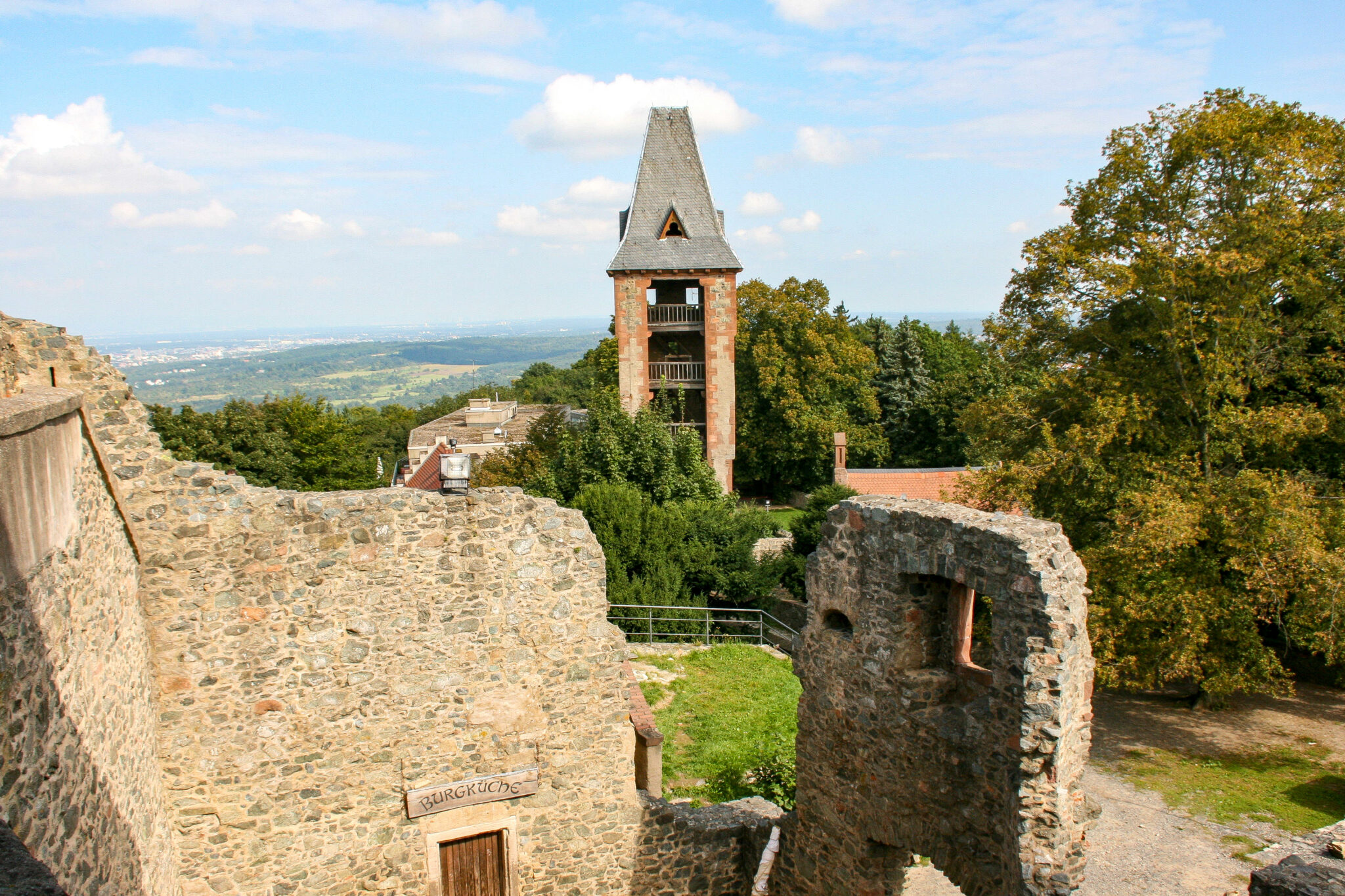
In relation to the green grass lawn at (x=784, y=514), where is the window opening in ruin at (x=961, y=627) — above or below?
above

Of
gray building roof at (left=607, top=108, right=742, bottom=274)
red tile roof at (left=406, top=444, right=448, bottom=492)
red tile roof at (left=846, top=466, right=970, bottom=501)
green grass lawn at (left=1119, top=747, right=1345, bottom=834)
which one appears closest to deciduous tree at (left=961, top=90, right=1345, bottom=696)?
green grass lawn at (left=1119, top=747, right=1345, bottom=834)

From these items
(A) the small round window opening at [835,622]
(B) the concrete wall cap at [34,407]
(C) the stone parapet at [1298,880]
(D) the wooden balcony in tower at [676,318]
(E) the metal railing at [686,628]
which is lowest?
(E) the metal railing at [686,628]

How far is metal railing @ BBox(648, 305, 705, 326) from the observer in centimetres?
2884

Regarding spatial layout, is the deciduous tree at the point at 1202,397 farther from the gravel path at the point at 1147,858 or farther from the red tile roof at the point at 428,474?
the red tile roof at the point at 428,474

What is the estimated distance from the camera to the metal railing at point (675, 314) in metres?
28.8

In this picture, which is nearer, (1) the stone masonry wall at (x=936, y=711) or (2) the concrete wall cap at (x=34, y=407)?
(2) the concrete wall cap at (x=34, y=407)

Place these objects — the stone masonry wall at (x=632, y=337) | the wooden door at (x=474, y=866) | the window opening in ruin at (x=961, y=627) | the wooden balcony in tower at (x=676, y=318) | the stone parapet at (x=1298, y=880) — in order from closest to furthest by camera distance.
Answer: the stone parapet at (x=1298, y=880)
the window opening in ruin at (x=961, y=627)
the wooden door at (x=474, y=866)
the stone masonry wall at (x=632, y=337)
the wooden balcony in tower at (x=676, y=318)

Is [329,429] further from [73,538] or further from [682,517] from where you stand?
[73,538]

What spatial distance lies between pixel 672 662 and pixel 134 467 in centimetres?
1069

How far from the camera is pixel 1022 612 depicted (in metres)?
6.30

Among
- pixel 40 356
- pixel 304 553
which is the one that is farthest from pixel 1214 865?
pixel 40 356

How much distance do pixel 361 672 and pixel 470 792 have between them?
5.24 ft

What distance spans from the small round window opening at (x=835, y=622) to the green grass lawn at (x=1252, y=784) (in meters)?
7.87

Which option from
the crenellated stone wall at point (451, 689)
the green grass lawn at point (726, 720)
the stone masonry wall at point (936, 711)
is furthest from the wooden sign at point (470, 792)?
the green grass lawn at point (726, 720)
